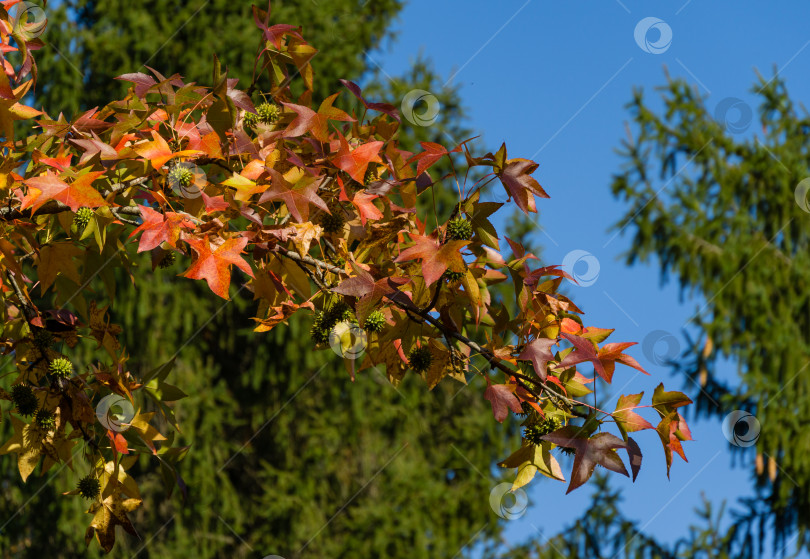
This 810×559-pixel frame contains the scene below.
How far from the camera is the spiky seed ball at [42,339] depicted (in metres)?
2.15

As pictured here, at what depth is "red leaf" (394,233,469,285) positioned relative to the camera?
156cm

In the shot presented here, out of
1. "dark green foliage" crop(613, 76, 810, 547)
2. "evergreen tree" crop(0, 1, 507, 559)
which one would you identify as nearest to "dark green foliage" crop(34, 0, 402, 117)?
"evergreen tree" crop(0, 1, 507, 559)

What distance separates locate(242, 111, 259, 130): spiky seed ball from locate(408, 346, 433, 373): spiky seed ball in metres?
0.68

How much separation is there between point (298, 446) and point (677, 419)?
577 cm

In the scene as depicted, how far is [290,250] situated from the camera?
5.89 feet

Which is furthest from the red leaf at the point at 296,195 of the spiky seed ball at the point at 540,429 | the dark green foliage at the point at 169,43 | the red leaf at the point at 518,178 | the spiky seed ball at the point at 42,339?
the dark green foliage at the point at 169,43

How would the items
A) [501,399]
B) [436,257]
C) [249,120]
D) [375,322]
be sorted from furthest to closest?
1. [249,120]
2. [375,322]
3. [501,399]
4. [436,257]

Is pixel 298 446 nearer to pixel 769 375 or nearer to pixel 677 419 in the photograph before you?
pixel 769 375

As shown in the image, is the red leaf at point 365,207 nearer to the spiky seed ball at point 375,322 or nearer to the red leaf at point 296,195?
the red leaf at point 296,195

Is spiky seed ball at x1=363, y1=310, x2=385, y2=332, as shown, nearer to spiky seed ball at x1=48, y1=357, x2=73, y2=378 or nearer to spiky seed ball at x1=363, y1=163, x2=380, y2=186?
spiky seed ball at x1=363, y1=163, x2=380, y2=186

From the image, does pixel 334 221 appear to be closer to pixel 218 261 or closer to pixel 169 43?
pixel 218 261

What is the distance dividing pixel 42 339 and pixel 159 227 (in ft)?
2.44

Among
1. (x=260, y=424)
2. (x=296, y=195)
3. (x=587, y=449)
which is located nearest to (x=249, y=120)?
(x=296, y=195)

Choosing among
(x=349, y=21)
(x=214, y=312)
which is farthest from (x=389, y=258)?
(x=349, y=21)
